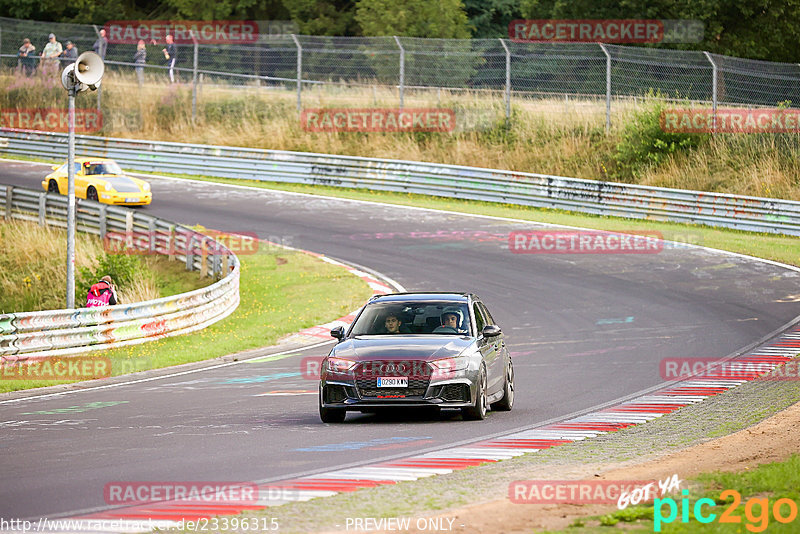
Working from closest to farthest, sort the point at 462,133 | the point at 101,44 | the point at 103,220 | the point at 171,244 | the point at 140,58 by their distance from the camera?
the point at 171,244 → the point at 103,220 → the point at 462,133 → the point at 101,44 → the point at 140,58

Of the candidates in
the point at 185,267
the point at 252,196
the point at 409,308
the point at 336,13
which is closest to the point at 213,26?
the point at 336,13

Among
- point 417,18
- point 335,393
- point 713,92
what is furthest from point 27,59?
point 335,393

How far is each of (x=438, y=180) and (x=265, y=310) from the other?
14.4 metres

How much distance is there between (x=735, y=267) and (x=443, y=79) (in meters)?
16.3

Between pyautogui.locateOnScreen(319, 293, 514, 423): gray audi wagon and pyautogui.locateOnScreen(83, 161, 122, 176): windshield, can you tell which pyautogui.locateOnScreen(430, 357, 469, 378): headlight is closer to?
pyautogui.locateOnScreen(319, 293, 514, 423): gray audi wagon

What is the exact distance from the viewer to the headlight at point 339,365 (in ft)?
40.6

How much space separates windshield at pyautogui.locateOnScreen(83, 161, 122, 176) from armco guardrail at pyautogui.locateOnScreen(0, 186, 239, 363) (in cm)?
290

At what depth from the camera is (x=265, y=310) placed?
23.7 metres

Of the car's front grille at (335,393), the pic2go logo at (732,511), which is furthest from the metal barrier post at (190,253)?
the pic2go logo at (732,511)

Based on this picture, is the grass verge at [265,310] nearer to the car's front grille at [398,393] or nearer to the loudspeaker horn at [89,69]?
the loudspeaker horn at [89,69]

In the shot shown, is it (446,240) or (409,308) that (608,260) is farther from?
(409,308)

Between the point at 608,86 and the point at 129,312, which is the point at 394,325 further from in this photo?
the point at 608,86

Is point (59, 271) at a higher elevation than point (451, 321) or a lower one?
lower

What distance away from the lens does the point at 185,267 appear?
93.7 feet
